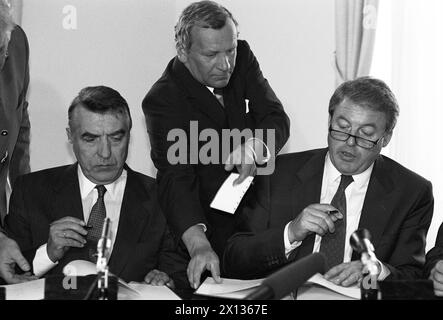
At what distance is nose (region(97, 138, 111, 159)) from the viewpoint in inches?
145

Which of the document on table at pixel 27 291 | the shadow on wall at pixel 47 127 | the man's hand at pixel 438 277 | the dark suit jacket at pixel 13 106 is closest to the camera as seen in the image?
the document on table at pixel 27 291

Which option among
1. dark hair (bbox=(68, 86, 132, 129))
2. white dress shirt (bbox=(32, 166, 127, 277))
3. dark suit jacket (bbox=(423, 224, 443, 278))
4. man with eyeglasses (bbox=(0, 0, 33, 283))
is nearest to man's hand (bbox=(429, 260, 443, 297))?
dark suit jacket (bbox=(423, 224, 443, 278))

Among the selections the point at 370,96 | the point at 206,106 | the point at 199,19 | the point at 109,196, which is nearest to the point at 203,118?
the point at 206,106

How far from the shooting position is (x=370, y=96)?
363cm

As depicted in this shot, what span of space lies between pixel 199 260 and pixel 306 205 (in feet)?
2.09

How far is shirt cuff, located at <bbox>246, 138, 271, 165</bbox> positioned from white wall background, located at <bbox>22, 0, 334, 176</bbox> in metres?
2.21

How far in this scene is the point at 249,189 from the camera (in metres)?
3.77

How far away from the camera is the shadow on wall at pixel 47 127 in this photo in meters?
5.59

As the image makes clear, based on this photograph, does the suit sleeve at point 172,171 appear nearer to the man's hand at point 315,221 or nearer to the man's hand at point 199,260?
the man's hand at point 199,260

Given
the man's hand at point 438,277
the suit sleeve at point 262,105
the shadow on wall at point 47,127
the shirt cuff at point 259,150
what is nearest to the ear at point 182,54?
the suit sleeve at point 262,105

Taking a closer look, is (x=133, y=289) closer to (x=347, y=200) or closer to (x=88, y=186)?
(x=88, y=186)

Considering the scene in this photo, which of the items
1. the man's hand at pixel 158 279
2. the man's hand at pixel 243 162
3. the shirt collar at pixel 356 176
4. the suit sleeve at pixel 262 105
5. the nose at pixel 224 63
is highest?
the nose at pixel 224 63
